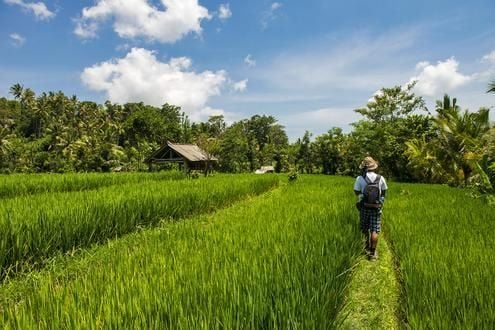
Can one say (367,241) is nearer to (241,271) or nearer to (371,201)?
(371,201)

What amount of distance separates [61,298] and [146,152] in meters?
32.3

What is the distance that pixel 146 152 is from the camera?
109ft

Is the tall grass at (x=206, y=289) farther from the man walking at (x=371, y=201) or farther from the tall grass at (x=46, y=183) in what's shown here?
the tall grass at (x=46, y=183)

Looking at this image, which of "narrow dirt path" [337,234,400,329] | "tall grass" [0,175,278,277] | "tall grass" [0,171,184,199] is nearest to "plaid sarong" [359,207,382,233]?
"narrow dirt path" [337,234,400,329]

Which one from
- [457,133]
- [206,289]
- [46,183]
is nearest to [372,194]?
[206,289]

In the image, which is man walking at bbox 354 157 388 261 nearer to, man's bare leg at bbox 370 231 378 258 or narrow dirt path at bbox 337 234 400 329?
man's bare leg at bbox 370 231 378 258

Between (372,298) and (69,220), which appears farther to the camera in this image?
(69,220)

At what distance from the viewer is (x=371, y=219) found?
4918 mm

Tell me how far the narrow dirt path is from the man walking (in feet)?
0.96

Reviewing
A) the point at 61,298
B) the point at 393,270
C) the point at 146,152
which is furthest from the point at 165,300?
the point at 146,152

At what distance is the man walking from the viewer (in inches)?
191

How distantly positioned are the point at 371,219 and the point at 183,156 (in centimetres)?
2062

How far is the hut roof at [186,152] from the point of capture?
80.9ft

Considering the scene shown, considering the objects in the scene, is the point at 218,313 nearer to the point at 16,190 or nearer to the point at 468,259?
the point at 468,259
